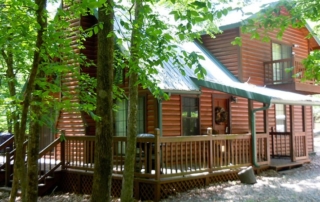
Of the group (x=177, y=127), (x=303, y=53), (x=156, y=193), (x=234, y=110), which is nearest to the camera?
(x=156, y=193)

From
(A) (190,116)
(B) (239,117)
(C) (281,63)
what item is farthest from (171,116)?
Result: (C) (281,63)

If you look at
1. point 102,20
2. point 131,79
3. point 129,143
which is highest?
point 102,20

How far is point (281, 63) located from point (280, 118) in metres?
2.61

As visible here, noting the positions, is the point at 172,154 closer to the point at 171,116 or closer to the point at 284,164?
the point at 171,116

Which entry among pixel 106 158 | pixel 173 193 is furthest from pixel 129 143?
pixel 106 158

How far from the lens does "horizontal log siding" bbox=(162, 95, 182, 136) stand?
39.0ft

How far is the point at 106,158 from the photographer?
5043 millimetres

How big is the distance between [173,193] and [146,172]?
0.89 meters

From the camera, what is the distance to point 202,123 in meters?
13.0

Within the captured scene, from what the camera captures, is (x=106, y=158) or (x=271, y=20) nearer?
(x=106, y=158)

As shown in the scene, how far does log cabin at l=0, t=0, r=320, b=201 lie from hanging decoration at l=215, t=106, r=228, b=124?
38mm

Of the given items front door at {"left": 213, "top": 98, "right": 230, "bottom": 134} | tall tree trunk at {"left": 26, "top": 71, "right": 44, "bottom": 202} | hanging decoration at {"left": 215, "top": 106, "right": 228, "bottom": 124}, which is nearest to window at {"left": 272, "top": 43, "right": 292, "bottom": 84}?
front door at {"left": 213, "top": 98, "right": 230, "bottom": 134}

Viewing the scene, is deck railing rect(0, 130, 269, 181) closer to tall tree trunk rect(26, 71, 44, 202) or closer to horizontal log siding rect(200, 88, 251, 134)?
horizontal log siding rect(200, 88, 251, 134)

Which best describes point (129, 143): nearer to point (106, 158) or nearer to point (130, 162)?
point (130, 162)
